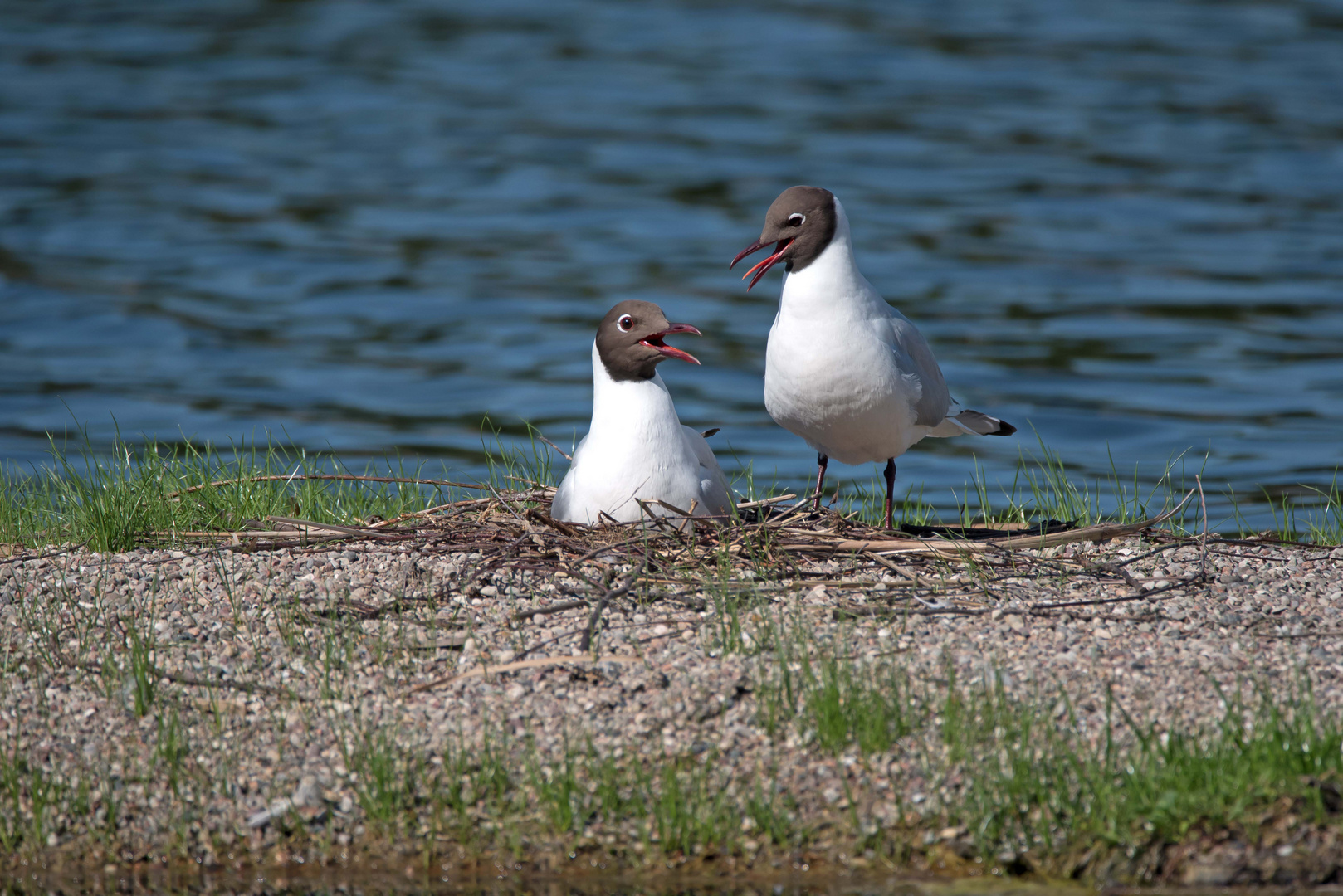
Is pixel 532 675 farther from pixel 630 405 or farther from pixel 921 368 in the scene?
pixel 921 368

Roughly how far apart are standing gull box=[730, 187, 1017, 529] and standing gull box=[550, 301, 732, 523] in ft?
1.56

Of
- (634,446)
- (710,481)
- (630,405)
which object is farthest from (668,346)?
(710,481)

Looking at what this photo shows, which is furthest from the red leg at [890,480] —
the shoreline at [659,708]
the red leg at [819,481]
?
the shoreline at [659,708]

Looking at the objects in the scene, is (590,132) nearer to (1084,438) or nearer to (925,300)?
(925,300)

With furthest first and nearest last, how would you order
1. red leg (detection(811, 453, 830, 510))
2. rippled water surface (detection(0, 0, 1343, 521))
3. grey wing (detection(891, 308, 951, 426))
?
rippled water surface (detection(0, 0, 1343, 521))
red leg (detection(811, 453, 830, 510))
grey wing (detection(891, 308, 951, 426))

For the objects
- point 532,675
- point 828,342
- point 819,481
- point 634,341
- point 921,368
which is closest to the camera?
point 532,675

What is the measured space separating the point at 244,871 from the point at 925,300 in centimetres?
1568

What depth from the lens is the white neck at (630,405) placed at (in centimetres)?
709

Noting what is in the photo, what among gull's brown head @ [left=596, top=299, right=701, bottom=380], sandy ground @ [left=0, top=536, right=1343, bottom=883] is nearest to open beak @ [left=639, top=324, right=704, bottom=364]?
gull's brown head @ [left=596, top=299, right=701, bottom=380]

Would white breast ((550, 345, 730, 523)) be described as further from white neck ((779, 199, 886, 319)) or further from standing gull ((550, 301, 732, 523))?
white neck ((779, 199, 886, 319))

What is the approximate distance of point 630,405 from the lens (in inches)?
280

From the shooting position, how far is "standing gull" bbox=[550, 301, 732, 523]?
695 cm

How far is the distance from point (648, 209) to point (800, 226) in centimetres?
1744

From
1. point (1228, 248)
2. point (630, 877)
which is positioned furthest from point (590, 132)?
point (630, 877)
